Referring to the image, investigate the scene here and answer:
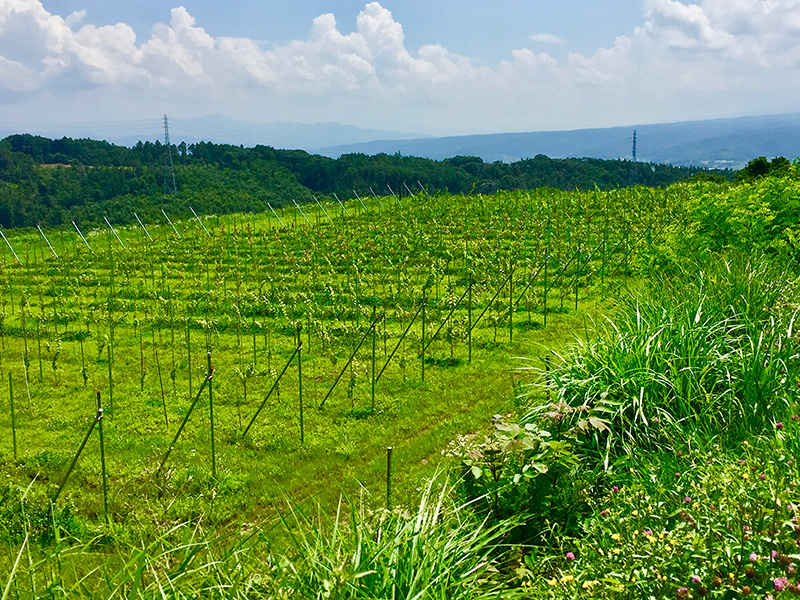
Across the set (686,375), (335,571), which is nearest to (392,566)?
(335,571)

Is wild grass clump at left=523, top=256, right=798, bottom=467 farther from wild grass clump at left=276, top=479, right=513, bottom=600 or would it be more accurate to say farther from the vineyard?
the vineyard

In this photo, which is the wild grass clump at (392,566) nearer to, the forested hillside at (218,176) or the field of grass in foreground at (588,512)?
the field of grass in foreground at (588,512)

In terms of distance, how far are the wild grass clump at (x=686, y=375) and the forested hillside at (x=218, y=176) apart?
25520mm

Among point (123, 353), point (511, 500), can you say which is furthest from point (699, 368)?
point (123, 353)

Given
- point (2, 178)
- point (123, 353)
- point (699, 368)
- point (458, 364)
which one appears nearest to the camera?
point (699, 368)

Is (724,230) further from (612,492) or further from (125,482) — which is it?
(125,482)

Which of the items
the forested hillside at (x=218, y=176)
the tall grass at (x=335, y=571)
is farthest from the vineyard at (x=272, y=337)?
the forested hillside at (x=218, y=176)

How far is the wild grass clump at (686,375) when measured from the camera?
457 centimetres

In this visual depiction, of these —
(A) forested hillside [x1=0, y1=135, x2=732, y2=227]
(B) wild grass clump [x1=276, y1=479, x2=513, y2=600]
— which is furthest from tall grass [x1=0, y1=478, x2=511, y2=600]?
(A) forested hillside [x1=0, y1=135, x2=732, y2=227]

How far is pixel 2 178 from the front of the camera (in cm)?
4494

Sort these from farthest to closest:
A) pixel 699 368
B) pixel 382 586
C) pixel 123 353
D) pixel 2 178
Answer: pixel 2 178
pixel 123 353
pixel 699 368
pixel 382 586

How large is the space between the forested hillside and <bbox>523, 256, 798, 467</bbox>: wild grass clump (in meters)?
25.5

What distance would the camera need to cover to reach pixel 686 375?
197 inches

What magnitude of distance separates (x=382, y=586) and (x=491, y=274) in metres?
10.1
